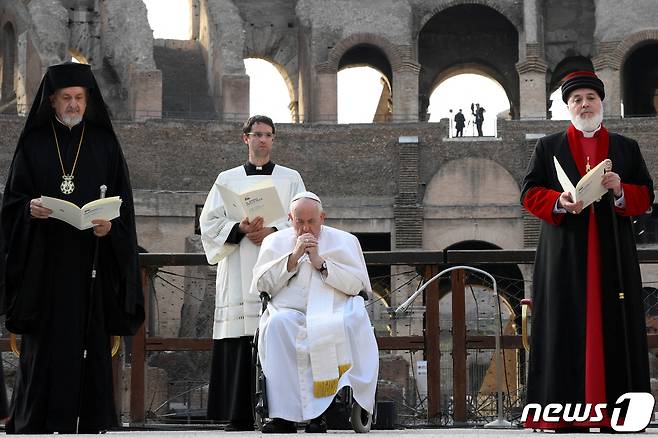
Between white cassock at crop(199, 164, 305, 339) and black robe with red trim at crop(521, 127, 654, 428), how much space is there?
6.66 feet

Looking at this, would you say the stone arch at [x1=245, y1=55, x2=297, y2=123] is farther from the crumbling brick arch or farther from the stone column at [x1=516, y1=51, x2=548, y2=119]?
the crumbling brick arch

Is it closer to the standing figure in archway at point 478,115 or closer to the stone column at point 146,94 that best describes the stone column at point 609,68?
the standing figure in archway at point 478,115

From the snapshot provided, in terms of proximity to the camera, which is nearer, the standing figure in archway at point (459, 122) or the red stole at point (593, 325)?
the red stole at point (593, 325)

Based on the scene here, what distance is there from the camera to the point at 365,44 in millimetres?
35312

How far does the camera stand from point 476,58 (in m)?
38.1

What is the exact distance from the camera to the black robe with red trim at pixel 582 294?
297 inches

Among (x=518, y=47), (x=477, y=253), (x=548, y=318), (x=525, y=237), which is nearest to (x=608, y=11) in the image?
(x=518, y=47)

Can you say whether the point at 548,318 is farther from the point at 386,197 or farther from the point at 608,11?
the point at 608,11

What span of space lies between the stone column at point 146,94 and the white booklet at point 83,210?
25.7 meters

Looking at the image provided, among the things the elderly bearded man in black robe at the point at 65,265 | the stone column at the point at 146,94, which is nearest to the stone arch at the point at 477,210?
the stone column at the point at 146,94

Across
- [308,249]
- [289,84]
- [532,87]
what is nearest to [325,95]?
[289,84]

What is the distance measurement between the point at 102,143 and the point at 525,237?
23489 millimetres

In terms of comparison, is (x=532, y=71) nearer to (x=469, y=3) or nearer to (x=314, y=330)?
(x=469, y=3)

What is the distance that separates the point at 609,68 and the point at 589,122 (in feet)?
88.1
